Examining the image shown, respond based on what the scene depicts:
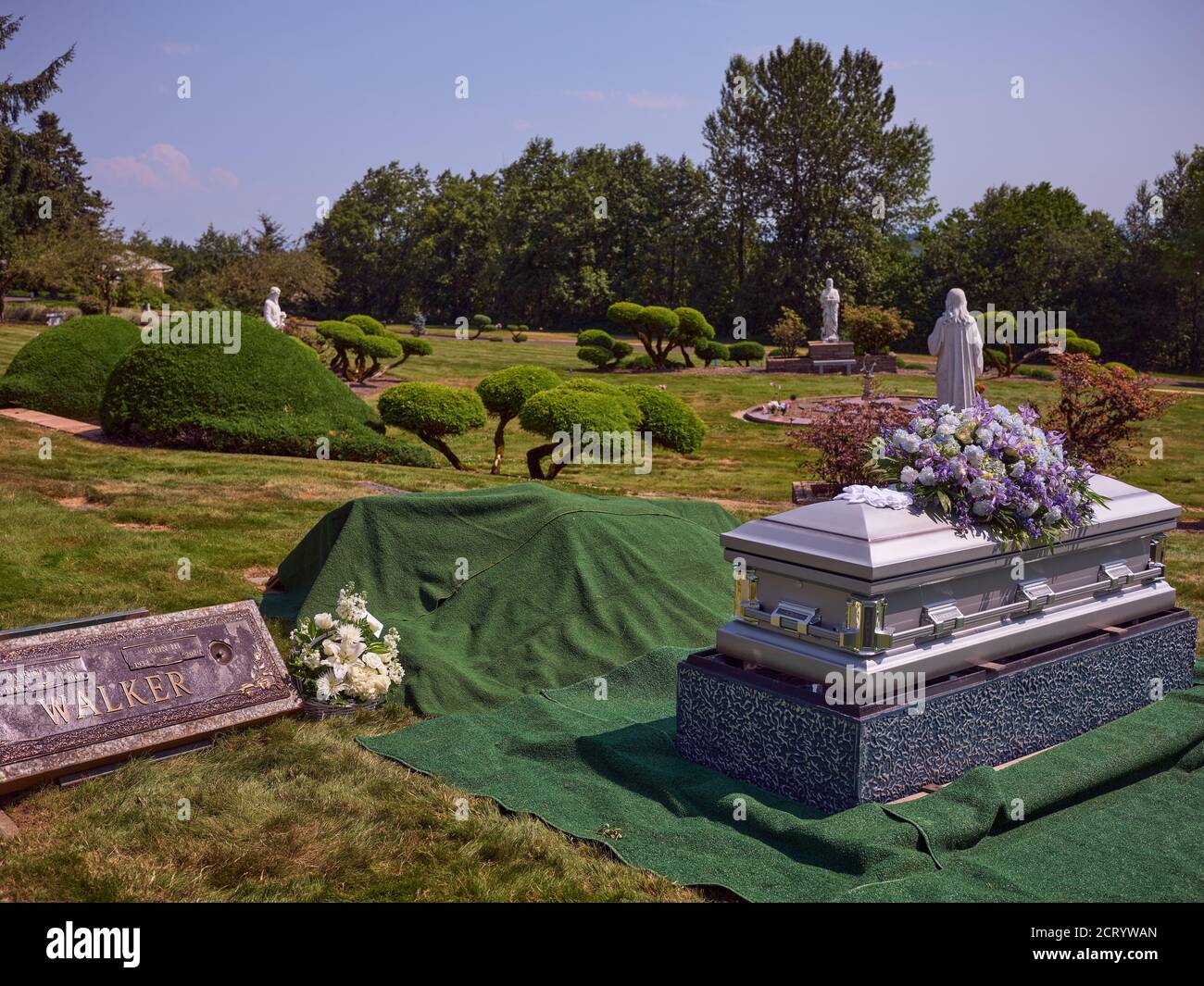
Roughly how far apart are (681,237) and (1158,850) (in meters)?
51.9

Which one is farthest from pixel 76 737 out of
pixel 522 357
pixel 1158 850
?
pixel 522 357

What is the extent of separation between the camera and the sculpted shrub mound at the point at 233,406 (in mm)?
14141

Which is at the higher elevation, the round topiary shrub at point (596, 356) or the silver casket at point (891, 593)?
the round topiary shrub at point (596, 356)

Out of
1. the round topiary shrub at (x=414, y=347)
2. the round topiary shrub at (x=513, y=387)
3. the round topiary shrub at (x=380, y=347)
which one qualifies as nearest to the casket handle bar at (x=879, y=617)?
the round topiary shrub at (x=513, y=387)

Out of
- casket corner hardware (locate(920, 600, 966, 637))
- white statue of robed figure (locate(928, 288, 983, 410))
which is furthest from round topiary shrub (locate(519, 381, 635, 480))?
casket corner hardware (locate(920, 600, 966, 637))

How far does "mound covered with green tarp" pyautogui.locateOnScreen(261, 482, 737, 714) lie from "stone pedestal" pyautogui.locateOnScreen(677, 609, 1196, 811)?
1.73 meters

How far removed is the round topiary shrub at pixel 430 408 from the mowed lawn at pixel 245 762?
2.47 ft

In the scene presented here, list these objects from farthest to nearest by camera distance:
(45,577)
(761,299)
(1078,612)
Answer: (761,299) → (45,577) → (1078,612)

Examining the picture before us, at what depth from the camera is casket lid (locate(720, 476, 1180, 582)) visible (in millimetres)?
4773

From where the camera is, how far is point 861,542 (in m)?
4.82

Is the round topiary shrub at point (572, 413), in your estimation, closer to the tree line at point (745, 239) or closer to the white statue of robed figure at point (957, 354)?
the white statue of robed figure at point (957, 354)

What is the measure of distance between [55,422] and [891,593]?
14.0m

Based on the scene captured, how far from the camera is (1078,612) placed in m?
5.84

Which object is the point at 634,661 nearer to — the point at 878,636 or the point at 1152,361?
the point at 878,636
